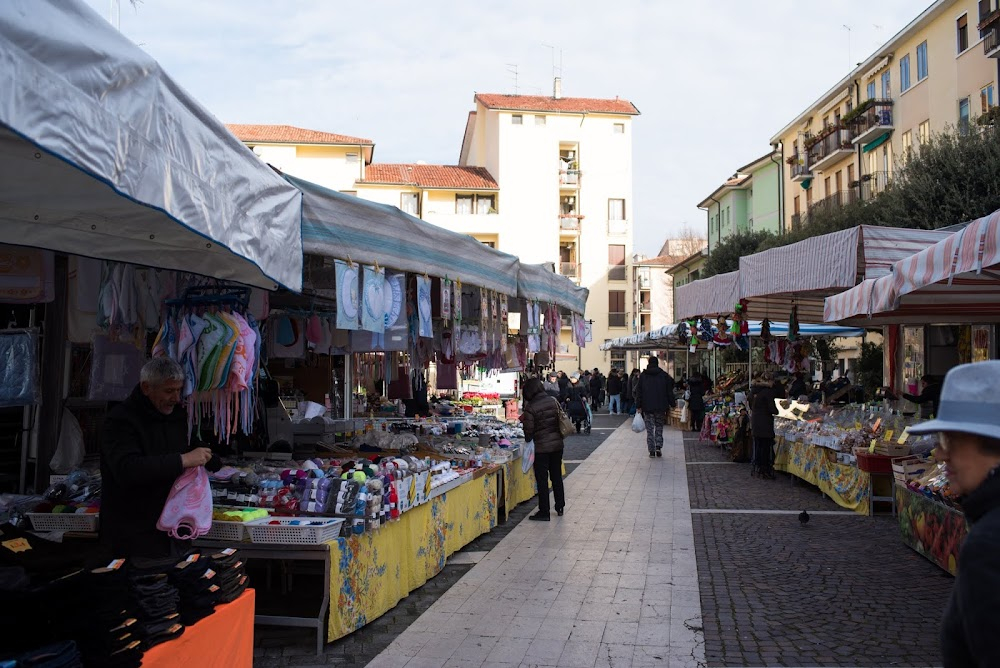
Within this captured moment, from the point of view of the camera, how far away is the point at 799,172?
4044cm

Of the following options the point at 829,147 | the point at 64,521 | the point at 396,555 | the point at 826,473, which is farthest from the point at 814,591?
the point at 829,147

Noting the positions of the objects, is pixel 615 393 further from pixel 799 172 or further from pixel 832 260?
pixel 832 260

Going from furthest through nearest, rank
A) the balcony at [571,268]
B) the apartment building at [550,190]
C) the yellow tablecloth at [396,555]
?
the balcony at [571,268]
the apartment building at [550,190]
the yellow tablecloth at [396,555]

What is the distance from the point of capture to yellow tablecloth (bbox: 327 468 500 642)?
5.20 meters

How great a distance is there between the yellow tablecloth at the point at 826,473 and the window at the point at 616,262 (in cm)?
3610

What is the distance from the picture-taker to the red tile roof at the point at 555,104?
47406 millimetres

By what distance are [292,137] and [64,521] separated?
134 ft

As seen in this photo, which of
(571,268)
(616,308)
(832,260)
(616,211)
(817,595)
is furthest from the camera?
(616,308)

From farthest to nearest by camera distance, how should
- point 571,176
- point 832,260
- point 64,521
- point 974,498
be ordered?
point 571,176 < point 832,260 < point 64,521 < point 974,498

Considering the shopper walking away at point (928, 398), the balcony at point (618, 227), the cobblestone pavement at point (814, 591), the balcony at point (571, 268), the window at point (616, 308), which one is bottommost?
the cobblestone pavement at point (814, 591)

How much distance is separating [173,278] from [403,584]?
9.08ft

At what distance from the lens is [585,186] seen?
159 ft

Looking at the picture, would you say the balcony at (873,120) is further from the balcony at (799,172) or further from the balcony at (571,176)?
the balcony at (571,176)

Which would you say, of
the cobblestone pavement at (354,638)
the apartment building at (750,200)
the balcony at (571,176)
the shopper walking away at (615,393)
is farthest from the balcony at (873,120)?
the cobblestone pavement at (354,638)
